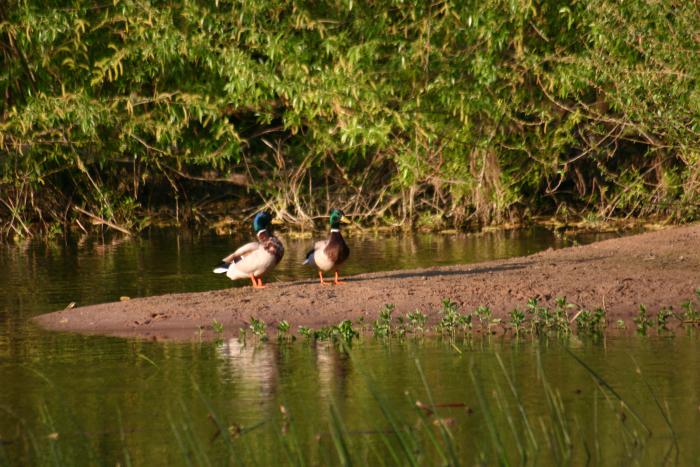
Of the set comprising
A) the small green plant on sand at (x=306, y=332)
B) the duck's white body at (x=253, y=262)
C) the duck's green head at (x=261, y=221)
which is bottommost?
the small green plant on sand at (x=306, y=332)

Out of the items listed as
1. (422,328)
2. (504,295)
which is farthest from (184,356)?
(504,295)

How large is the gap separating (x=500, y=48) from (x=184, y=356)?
1078 centimetres

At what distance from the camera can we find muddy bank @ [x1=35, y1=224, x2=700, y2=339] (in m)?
13.3

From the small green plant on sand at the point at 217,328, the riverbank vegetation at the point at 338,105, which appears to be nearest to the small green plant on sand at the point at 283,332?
the small green plant on sand at the point at 217,328

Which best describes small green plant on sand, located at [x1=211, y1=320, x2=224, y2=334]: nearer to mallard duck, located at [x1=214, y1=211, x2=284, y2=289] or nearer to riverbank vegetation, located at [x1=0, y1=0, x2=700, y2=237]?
mallard duck, located at [x1=214, y1=211, x2=284, y2=289]

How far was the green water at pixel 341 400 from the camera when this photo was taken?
752 centimetres

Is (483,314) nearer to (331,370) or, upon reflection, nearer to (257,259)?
(331,370)

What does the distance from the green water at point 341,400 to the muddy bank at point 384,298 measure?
0.81 m

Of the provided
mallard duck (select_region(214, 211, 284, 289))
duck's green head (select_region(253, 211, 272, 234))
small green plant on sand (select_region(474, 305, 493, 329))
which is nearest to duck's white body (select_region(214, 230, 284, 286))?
mallard duck (select_region(214, 211, 284, 289))

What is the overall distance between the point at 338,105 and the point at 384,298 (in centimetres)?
852

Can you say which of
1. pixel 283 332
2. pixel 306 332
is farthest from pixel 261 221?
pixel 306 332

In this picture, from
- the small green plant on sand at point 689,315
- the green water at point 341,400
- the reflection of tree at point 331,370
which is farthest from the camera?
the small green plant on sand at point 689,315

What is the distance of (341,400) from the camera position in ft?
30.7

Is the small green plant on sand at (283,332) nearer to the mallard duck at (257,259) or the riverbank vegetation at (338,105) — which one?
the mallard duck at (257,259)
